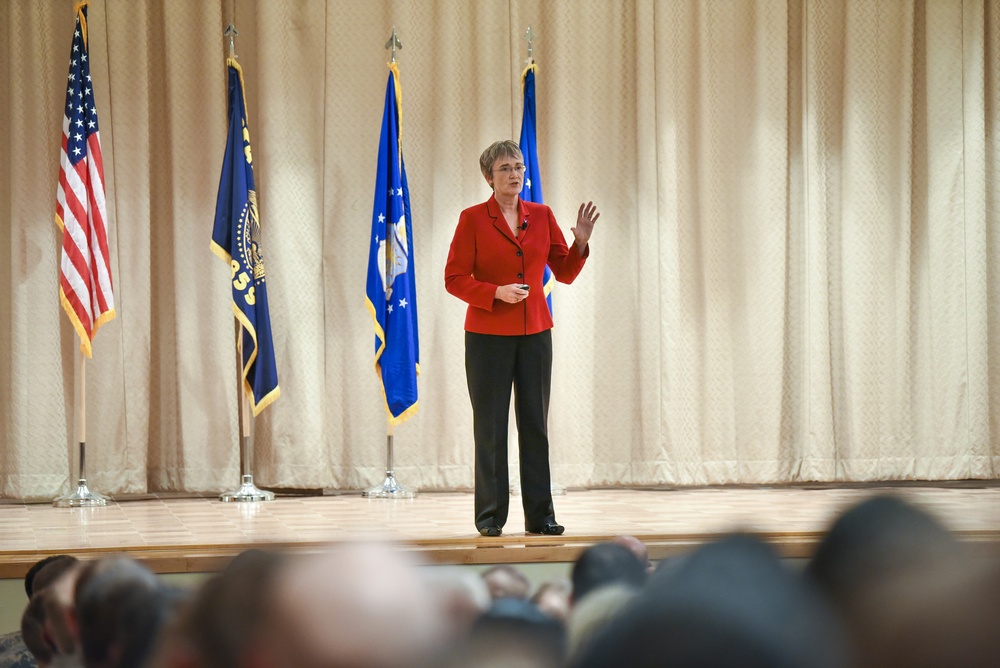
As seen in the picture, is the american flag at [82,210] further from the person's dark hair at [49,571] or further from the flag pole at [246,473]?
the person's dark hair at [49,571]

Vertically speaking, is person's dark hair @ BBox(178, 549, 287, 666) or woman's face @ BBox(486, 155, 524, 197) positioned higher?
woman's face @ BBox(486, 155, 524, 197)

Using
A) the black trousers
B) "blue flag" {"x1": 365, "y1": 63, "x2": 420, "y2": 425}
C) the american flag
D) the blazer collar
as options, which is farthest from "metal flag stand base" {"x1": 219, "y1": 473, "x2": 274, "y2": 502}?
the blazer collar

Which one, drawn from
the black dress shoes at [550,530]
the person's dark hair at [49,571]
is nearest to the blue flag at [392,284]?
the black dress shoes at [550,530]

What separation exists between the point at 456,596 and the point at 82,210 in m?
4.64

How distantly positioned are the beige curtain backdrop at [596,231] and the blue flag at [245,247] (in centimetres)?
34

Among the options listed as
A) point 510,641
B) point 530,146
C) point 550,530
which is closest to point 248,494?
point 530,146

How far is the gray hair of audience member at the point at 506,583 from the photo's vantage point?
0.67 ft

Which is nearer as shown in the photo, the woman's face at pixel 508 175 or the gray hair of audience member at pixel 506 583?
the gray hair of audience member at pixel 506 583

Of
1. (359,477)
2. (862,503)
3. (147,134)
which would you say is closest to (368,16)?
(147,134)

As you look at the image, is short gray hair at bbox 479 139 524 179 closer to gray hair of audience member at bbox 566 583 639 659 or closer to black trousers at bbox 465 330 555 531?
black trousers at bbox 465 330 555 531

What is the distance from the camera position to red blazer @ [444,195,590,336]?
120 inches

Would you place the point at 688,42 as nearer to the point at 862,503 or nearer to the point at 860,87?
the point at 860,87

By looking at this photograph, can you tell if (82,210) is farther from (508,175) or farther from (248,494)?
(508,175)

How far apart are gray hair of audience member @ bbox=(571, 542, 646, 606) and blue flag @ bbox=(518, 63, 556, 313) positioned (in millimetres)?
4567
